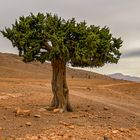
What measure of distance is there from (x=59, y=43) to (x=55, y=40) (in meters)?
0.22

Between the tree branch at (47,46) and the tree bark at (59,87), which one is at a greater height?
the tree branch at (47,46)

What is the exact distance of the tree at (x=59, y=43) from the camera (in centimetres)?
1997

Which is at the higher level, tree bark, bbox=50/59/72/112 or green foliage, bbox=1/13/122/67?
green foliage, bbox=1/13/122/67

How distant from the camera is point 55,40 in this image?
64.1 feet

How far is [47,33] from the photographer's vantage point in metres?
20.1

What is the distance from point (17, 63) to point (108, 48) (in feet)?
270

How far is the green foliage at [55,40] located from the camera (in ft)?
65.3

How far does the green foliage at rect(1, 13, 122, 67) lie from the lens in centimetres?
1989

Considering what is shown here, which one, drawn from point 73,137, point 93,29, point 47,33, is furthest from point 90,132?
point 93,29

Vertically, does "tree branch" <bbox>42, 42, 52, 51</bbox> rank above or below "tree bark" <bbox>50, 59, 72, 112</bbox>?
above

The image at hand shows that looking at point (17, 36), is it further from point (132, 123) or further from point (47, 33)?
point (132, 123)

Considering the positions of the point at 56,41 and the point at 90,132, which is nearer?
the point at 90,132

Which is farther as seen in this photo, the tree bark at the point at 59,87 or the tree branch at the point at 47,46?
the tree bark at the point at 59,87

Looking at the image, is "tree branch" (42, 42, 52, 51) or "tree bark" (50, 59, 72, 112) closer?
"tree branch" (42, 42, 52, 51)
